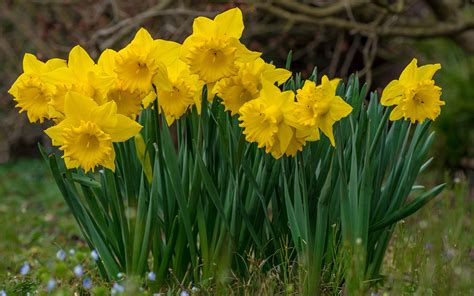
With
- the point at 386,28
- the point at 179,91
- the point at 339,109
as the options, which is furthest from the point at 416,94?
the point at 386,28

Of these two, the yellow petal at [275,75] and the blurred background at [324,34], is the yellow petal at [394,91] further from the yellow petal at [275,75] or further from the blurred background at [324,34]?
the blurred background at [324,34]

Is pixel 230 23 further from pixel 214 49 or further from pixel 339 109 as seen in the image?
pixel 339 109

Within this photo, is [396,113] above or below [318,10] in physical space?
below

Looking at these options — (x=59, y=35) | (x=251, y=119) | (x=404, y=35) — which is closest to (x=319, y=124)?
(x=251, y=119)

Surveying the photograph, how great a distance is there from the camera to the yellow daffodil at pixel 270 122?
1938 mm

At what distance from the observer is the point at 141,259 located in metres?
2.26

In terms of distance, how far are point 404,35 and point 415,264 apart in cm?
305

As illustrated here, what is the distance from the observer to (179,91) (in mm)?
2180

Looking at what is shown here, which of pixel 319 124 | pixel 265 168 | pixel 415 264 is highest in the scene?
pixel 319 124

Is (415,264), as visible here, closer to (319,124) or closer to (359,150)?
(359,150)

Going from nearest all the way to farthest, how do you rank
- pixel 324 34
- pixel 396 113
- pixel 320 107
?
pixel 320 107, pixel 396 113, pixel 324 34

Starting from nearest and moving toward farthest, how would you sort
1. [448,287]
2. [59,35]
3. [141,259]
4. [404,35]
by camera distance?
[448,287]
[141,259]
[404,35]
[59,35]

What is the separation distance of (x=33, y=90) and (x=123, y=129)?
0.30m

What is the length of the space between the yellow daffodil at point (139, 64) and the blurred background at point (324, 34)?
2.65 meters
